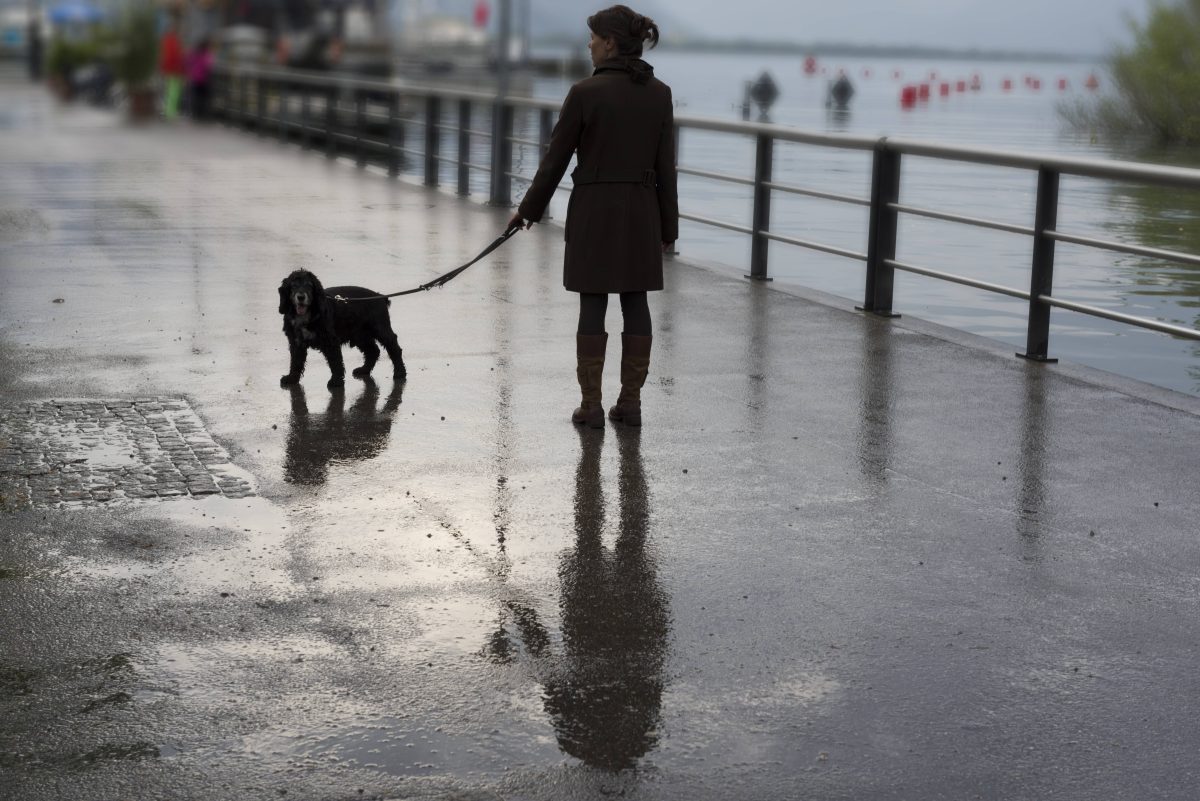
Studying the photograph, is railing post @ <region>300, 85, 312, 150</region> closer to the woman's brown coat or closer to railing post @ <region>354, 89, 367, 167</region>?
railing post @ <region>354, 89, 367, 167</region>

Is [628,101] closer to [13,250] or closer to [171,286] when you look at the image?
[171,286]

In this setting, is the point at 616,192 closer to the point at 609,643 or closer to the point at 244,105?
the point at 609,643

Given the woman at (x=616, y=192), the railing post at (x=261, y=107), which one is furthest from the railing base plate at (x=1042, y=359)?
the railing post at (x=261, y=107)

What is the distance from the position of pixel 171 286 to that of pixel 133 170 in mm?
10726

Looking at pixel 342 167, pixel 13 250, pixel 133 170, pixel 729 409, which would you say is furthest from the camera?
pixel 342 167

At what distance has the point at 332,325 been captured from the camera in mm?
8203

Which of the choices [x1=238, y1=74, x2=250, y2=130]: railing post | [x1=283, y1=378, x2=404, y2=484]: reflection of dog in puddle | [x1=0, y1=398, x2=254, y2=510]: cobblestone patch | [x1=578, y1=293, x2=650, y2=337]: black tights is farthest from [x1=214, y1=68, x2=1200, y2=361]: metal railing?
[x1=238, y1=74, x2=250, y2=130]: railing post

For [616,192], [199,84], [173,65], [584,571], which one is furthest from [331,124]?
[584,571]

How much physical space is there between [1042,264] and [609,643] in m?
5.32

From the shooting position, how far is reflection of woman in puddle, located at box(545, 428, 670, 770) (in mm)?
4148

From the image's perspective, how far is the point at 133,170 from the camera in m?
21.7

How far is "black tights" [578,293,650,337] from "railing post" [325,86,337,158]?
17925mm

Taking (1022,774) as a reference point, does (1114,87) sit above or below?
above

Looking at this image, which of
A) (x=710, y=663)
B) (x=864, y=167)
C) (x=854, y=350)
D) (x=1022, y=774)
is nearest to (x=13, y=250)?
(x=854, y=350)
